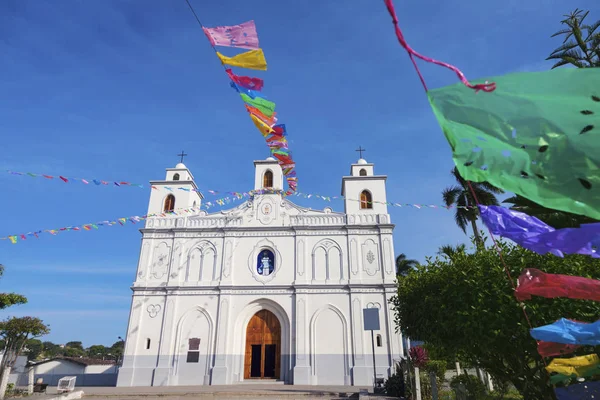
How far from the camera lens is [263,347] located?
67.4 feet

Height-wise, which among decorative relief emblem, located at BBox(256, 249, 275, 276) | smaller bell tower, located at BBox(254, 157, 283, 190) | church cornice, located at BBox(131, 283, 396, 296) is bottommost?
church cornice, located at BBox(131, 283, 396, 296)

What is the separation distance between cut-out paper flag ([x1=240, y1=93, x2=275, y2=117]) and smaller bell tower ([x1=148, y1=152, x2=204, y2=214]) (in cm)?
1491

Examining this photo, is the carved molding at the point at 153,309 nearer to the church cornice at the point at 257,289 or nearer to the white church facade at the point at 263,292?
the white church facade at the point at 263,292

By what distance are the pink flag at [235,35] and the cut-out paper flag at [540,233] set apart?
5432 millimetres

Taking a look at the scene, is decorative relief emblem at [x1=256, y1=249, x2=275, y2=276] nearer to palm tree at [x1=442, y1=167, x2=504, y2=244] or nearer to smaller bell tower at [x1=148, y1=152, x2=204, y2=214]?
smaller bell tower at [x1=148, y1=152, x2=204, y2=214]

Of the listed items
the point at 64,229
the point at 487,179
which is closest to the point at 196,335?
the point at 64,229

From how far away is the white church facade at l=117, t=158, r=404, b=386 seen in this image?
19.5 meters

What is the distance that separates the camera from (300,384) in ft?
61.6

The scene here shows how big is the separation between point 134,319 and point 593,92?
22.5 m

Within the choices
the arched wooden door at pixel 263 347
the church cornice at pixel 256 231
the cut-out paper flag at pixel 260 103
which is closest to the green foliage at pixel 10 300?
the church cornice at pixel 256 231

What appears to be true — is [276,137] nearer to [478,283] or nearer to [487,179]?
[478,283]

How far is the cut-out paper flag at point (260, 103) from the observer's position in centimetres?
923

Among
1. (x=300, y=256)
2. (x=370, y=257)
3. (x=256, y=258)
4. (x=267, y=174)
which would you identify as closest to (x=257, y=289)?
(x=256, y=258)

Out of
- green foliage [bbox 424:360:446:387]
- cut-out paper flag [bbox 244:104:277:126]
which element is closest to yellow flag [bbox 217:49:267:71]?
cut-out paper flag [bbox 244:104:277:126]
